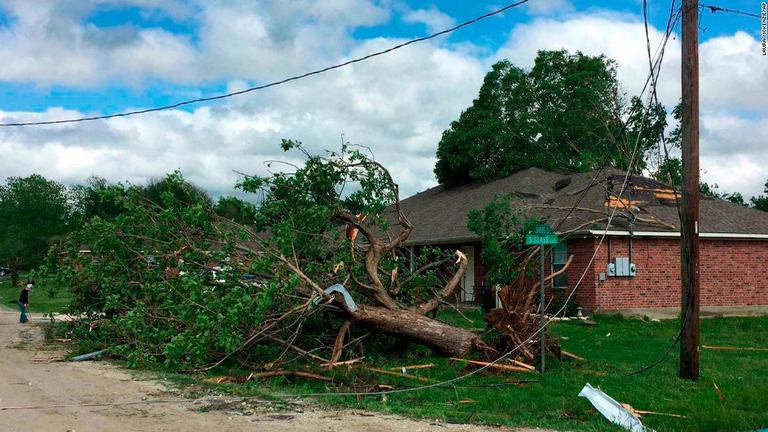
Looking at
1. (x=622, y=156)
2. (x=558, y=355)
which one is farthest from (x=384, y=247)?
(x=622, y=156)

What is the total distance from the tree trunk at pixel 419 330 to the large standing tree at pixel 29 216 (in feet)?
171

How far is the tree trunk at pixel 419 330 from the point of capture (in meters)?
12.8

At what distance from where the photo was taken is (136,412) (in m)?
8.91

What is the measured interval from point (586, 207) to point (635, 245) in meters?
2.04

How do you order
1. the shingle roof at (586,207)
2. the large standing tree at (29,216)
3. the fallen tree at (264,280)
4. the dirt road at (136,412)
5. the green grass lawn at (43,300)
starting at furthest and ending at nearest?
the large standing tree at (29,216), the shingle roof at (586,207), the green grass lawn at (43,300), the fallen tree at (264,280), the dirt road at (136,412)

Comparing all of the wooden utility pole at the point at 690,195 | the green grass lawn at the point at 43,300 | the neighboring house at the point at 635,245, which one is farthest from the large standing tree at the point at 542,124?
the wooden utility pole at the point at 690,195

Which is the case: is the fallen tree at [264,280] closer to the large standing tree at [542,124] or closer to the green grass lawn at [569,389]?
the green grass lawn at [569,389]

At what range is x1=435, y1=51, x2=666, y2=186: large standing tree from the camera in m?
32.4

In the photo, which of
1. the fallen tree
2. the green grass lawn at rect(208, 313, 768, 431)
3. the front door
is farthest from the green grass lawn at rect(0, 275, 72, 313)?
the front door

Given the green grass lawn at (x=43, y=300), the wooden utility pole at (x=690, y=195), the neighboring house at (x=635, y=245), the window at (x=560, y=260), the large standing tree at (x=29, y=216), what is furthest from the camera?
the large standing tree at (x=29, y=216)

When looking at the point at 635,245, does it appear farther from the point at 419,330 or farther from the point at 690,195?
the point at 690,195

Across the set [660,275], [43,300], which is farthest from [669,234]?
[43,300]

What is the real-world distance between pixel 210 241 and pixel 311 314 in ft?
8.36

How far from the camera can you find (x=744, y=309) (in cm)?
2242
